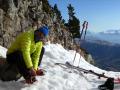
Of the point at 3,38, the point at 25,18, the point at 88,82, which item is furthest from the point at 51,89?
the point at 25,18

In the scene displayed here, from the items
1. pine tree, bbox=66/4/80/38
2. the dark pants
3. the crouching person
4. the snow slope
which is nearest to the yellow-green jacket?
the crouching person

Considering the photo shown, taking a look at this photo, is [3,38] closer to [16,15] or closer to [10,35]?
[10,35]

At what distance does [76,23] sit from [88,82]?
319ft

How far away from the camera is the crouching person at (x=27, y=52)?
11586mm

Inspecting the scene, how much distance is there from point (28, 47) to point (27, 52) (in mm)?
225

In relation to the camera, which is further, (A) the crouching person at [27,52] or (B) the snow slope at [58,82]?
(B) the snow slope at [58,82]

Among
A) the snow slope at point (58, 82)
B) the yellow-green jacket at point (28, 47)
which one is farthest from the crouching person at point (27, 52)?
the snow slope at point (58, 82)

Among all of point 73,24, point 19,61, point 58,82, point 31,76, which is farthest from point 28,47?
point 73,24

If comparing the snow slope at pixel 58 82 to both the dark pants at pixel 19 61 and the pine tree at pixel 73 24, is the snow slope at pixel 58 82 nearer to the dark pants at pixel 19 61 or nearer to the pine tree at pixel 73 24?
the dark pants at pixel 19 61

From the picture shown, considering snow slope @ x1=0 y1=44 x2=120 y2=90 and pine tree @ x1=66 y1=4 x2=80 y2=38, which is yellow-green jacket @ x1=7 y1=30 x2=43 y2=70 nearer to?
snow slope @ x1=0 y1=44 x2=120 y2=90

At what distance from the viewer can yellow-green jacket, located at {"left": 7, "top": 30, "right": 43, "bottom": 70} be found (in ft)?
38.2

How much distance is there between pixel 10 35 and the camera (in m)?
22.8

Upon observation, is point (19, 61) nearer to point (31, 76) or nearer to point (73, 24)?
point (31, 76)

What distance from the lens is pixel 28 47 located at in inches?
466
